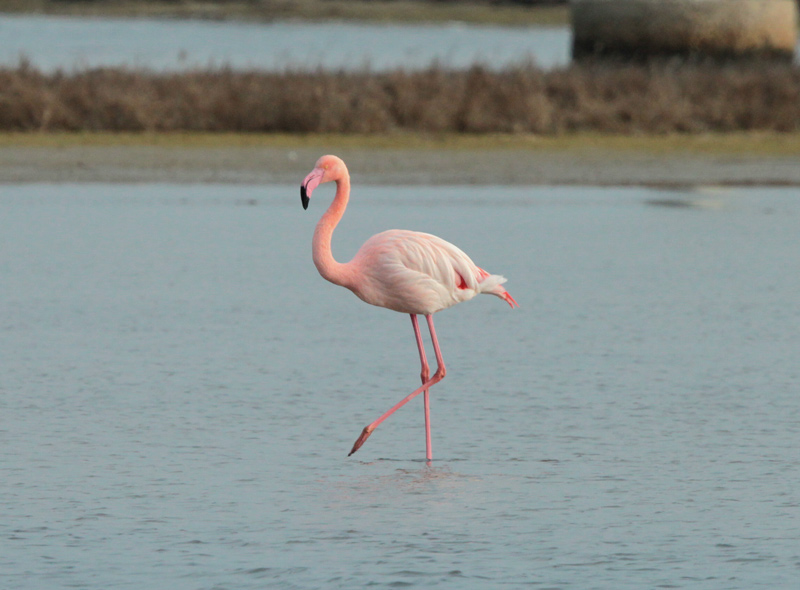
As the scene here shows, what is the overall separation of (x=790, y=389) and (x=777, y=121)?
18017mm

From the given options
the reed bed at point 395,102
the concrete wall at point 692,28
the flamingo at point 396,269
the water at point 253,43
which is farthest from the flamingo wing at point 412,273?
the concrete wall at point 692,28

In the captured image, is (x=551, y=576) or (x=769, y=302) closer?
(x=551, y=576)

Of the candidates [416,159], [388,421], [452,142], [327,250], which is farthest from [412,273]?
[452,142]

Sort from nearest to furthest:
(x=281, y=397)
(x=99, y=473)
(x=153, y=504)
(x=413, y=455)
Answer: (x=153, y=504), (x=99, y=473), (x=413, y=455), (x=281, y=397)

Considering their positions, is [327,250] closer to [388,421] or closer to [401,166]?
[388,421]

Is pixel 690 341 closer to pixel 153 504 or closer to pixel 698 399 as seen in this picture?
pixel 698 399

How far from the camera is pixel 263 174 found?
20.7 meters

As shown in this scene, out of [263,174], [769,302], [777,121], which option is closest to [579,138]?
[777,121]

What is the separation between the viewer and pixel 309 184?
274 inches

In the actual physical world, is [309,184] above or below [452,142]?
above

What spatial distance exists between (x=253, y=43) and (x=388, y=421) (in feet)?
198

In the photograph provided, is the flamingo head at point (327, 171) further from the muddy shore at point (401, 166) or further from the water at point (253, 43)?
the water at point (253, 43)

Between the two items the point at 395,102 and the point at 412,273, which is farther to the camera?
the point at 395,102

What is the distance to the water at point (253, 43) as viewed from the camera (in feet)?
156
